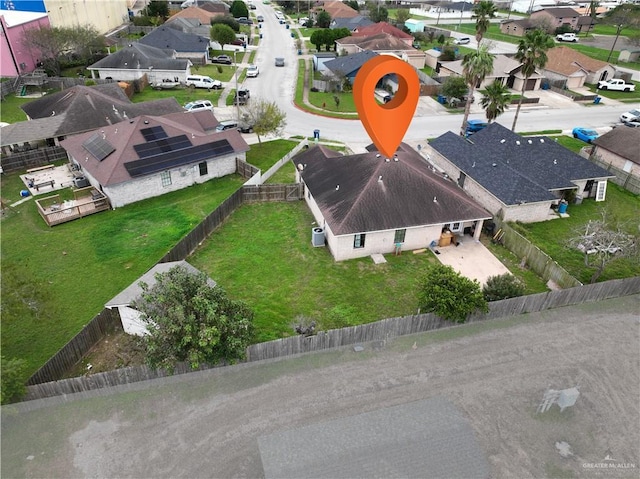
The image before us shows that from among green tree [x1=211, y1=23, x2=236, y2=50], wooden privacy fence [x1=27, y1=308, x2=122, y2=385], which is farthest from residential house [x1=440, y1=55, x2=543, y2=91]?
wooden privacy fence [x1=27, y1=308, x2=122, y2=385]

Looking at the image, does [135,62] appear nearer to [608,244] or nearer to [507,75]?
[507,75]

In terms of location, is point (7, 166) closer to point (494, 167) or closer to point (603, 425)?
point (494, 167)

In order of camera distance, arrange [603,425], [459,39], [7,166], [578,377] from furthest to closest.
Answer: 1. [459,39]
2. [7,166]
3. [578,377]
4. [603,425]

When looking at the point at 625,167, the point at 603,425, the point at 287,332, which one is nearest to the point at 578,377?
the point at 603,425

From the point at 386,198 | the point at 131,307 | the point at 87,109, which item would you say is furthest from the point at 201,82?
the point at 131,307

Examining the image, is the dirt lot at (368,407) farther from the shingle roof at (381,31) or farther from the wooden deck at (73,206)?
the shingle roof at (381,31)

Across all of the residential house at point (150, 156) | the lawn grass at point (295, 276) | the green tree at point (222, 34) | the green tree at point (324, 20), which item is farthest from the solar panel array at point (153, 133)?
the green tree at point (324, 20)
